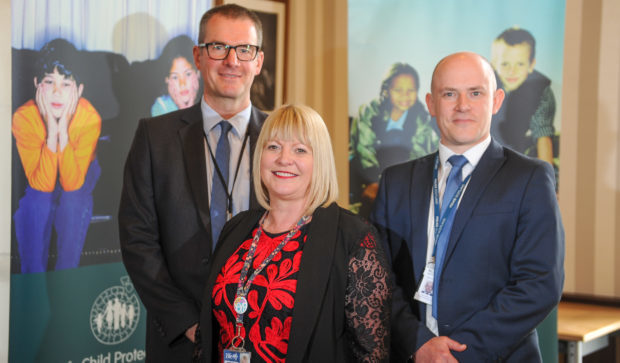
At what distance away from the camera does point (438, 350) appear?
6.81ft

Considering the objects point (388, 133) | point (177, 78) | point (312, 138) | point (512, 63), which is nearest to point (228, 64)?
point (312, 138)

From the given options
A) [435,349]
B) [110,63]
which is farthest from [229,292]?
[110,63]

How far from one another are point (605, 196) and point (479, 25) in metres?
1.37

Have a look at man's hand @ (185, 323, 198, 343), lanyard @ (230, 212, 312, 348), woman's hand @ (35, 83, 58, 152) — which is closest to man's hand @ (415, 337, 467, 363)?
lanyard @ (230, 212, 312, 348)

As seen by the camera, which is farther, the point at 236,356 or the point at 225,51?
the point at 225,51

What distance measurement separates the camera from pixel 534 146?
13.1ft

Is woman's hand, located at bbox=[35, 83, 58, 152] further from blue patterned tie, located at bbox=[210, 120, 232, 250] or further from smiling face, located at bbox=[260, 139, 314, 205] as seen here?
smiling face, located at bbox=[260, 139, 314, 205]

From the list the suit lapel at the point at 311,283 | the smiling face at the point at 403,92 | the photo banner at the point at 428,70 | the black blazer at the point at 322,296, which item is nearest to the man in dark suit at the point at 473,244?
the black blazer at the point at 322,296

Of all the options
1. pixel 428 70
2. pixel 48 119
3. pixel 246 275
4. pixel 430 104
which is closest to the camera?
pixel 246 275

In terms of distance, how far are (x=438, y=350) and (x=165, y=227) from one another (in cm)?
112

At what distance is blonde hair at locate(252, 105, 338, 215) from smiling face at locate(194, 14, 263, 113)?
481mm

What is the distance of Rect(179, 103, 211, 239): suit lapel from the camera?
2381 mm

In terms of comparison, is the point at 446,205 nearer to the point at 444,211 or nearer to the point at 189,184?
the point at 444,211

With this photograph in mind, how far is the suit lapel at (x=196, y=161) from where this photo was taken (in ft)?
7.81
